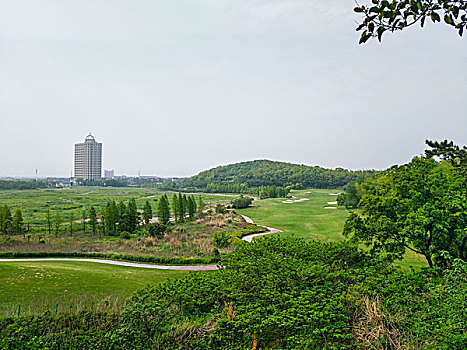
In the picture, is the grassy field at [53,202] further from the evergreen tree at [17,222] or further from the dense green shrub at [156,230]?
the dense green shrub at [156,230]

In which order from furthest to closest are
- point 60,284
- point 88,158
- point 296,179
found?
1. point 88,158
2. point 296,179
3. point 60,284

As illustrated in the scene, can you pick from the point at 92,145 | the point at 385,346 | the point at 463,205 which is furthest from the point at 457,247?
the point at 92,145

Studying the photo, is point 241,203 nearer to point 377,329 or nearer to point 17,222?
point 17,222

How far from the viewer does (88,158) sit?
14325 centimetres

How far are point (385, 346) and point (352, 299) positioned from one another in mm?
1093

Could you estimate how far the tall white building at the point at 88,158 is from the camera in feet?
467

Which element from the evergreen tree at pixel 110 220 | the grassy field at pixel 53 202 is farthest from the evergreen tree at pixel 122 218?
the grassy field at pixel 53 202

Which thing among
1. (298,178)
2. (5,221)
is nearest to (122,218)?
(5,221)

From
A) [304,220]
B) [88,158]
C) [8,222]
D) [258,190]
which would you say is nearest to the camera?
[8,222]

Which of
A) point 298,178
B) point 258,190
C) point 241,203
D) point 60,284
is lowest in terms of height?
point 60,284

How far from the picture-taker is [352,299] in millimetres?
5844

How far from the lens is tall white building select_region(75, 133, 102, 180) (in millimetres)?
142375

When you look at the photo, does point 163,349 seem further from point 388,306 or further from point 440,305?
point 440,305

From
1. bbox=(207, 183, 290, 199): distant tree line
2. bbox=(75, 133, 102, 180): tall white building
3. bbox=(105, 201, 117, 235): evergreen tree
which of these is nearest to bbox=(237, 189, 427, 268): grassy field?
bbox=(105, 201, 117, 235): evergreen tree
